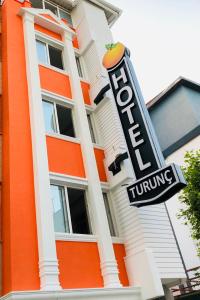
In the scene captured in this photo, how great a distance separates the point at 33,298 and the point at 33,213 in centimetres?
238

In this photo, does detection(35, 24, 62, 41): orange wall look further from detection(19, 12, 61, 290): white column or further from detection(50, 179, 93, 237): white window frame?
detection(50, 179, 93, 237): white window frame

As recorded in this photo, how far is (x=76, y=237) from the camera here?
9398mm

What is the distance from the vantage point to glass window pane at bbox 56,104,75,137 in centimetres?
1253

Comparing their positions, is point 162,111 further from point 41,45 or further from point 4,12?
point 4,12

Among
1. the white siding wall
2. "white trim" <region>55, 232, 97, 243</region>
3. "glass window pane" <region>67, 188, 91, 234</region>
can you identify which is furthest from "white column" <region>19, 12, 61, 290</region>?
the white siding wall

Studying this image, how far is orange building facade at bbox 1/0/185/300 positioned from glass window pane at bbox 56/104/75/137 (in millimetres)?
41

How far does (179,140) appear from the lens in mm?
22656

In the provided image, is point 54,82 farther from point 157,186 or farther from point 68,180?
point 157,186

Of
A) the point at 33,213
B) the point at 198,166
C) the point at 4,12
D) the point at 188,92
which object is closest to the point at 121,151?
the point at 33,213

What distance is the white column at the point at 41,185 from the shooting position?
8117 millimetres

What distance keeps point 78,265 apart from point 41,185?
99.8 inches

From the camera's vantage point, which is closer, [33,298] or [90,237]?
[33,298]

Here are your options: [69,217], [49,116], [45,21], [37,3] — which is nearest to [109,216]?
[69,217]

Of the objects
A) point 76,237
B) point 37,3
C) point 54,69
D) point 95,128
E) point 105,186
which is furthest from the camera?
point 37,3
